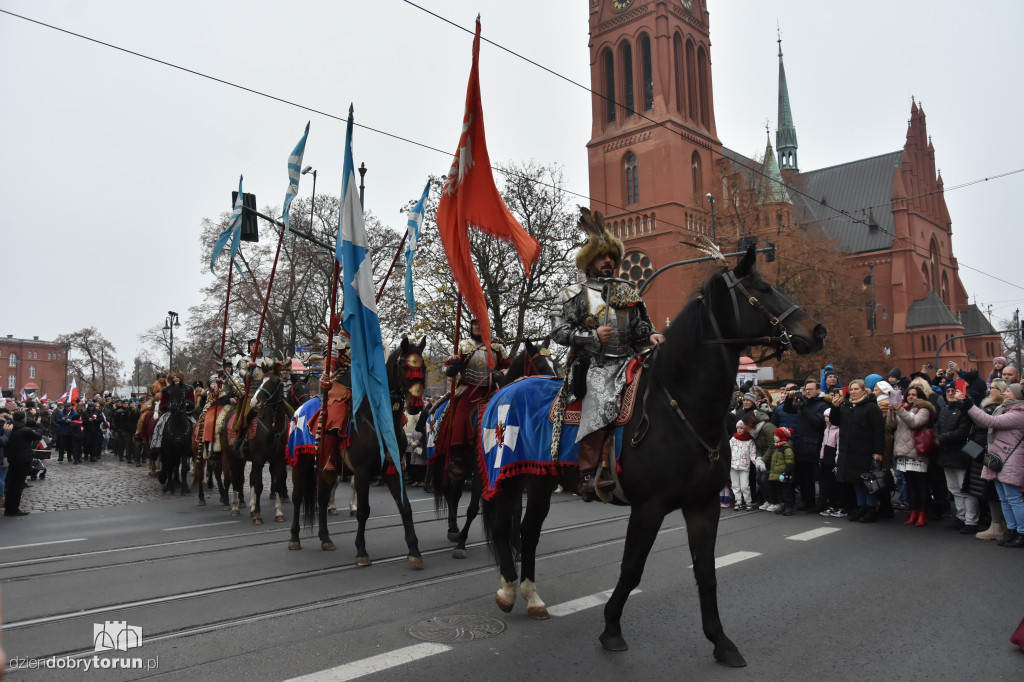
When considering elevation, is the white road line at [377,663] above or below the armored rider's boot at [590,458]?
below

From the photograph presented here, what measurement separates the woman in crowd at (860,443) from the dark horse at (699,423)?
648 centimetres

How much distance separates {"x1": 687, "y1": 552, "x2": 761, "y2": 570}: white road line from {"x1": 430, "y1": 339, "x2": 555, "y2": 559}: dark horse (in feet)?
8.91

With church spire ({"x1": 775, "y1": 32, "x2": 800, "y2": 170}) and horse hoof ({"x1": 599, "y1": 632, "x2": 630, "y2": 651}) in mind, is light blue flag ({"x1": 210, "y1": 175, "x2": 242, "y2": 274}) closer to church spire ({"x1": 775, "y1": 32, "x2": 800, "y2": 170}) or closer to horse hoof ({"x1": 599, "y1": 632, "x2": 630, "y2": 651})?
horse hoof ({"x1": 599, "y1": 632, "x2": 630, "y2": 651})

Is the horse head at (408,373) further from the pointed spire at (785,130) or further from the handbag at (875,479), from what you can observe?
the pointed spire at (785,130)

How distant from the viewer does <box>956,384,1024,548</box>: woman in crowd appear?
8.35m

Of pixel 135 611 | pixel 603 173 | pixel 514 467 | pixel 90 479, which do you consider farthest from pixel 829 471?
pixel 603 173

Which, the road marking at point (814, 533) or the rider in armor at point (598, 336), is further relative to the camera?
the road marking at point (814, 533)

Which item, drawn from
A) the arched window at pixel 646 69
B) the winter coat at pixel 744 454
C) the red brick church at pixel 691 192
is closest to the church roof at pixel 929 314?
the red brick church at pixel 691 192

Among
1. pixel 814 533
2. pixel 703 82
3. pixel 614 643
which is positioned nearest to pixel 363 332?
pixel 614 643

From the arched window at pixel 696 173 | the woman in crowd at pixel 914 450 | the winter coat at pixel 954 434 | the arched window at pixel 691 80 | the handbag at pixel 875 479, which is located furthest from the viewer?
the arched window at pixel 691 80

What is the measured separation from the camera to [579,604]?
238 inches

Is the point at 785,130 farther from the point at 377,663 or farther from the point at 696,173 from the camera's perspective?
the point at 377,663

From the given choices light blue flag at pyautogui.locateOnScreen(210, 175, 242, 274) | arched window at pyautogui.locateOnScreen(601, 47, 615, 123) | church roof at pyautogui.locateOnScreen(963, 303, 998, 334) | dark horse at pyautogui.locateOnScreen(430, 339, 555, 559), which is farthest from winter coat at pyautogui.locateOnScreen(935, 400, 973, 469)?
church roof at pyautogui.locateOnScreen(963, 303, 998, 334)

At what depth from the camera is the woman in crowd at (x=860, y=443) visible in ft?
33.7
